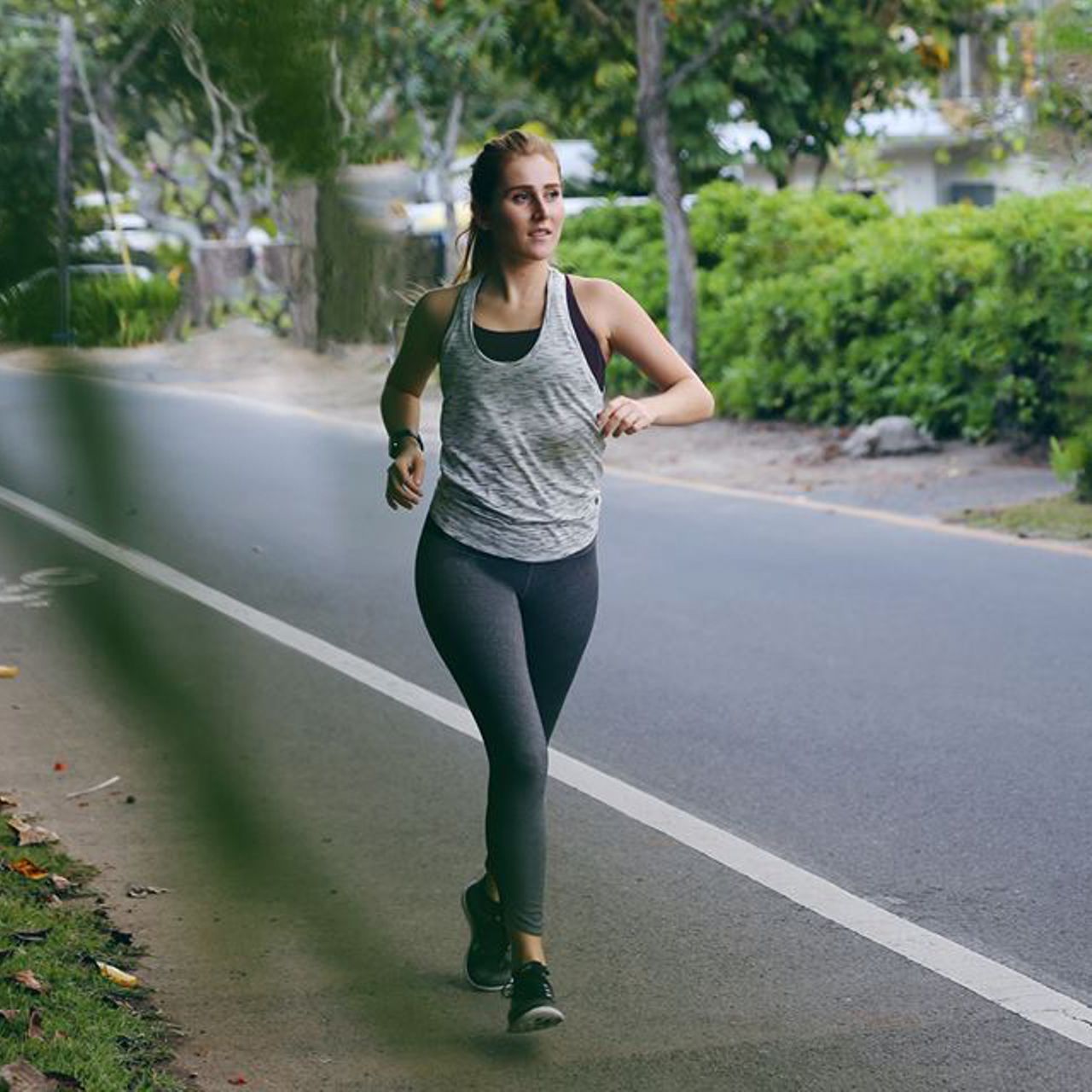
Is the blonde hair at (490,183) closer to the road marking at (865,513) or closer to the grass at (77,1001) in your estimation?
the grass at (77,1001)

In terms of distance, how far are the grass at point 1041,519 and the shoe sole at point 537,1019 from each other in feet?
21.6

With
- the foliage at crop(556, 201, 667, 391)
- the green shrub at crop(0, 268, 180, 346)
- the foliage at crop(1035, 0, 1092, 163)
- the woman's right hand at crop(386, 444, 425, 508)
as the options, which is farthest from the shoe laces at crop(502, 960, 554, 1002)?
the foliage at crop(556, 201, 667, 391)

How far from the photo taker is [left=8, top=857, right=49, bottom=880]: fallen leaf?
4645 mm

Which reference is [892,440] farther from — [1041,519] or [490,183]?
[490,183]

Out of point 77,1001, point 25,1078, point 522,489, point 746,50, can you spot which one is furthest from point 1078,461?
point 25,1078

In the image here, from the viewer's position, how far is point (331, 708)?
264 inches

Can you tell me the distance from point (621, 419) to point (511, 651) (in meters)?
0.67

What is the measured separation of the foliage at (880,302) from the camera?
11.9 metres

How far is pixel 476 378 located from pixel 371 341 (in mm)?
2693

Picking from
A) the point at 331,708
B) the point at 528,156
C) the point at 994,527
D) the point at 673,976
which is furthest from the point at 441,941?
the point at 994,527

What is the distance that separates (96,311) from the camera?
85cm

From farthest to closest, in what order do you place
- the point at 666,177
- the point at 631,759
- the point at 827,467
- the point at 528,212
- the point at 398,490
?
1. the point at 827,467
2. the point at 666,177
3. the point at 631,759
4. the point at 528,212
5. the point at 398,490

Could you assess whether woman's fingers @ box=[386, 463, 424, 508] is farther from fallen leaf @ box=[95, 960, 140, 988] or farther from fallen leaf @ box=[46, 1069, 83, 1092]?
fallen leaf @ box=[95, 960, 140, 988]

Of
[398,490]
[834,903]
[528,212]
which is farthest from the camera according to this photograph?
[834,903]
